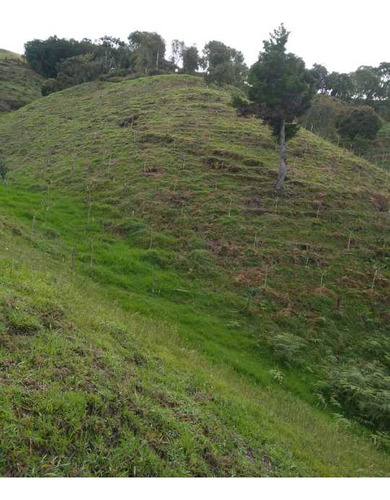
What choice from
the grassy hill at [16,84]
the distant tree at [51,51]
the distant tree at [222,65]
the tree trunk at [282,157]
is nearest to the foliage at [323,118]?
the distant tree at [222,65]

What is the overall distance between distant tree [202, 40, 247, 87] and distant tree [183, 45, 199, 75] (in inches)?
68.7

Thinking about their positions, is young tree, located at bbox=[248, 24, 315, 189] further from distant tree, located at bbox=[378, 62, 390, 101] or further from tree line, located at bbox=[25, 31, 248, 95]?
distant tree, located at bbox=[378, 62, 390, 101]

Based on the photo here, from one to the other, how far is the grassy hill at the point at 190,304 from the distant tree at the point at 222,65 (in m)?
22.7

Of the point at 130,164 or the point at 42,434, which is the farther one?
the point at 130,164

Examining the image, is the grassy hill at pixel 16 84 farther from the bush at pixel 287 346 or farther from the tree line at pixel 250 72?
the bush at pixel 287 346

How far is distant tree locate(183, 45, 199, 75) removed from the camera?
75.0m

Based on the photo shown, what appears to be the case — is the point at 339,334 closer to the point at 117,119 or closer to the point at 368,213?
the point at 368,213

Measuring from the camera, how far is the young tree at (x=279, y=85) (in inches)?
1113

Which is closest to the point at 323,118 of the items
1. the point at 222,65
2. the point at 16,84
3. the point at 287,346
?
the point at 222,65

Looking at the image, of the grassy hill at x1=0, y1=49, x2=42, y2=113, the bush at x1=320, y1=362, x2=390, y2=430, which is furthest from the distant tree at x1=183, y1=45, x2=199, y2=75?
the bush at x1=320, y1=362, x2=390, y2=430

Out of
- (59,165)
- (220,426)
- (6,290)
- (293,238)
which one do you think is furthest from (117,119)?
(220,426)

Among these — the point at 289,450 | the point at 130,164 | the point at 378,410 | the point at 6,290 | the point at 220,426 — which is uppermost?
the point at 130,164

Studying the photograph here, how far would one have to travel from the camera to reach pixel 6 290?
8.57 metres

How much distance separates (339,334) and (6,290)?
14.9m
